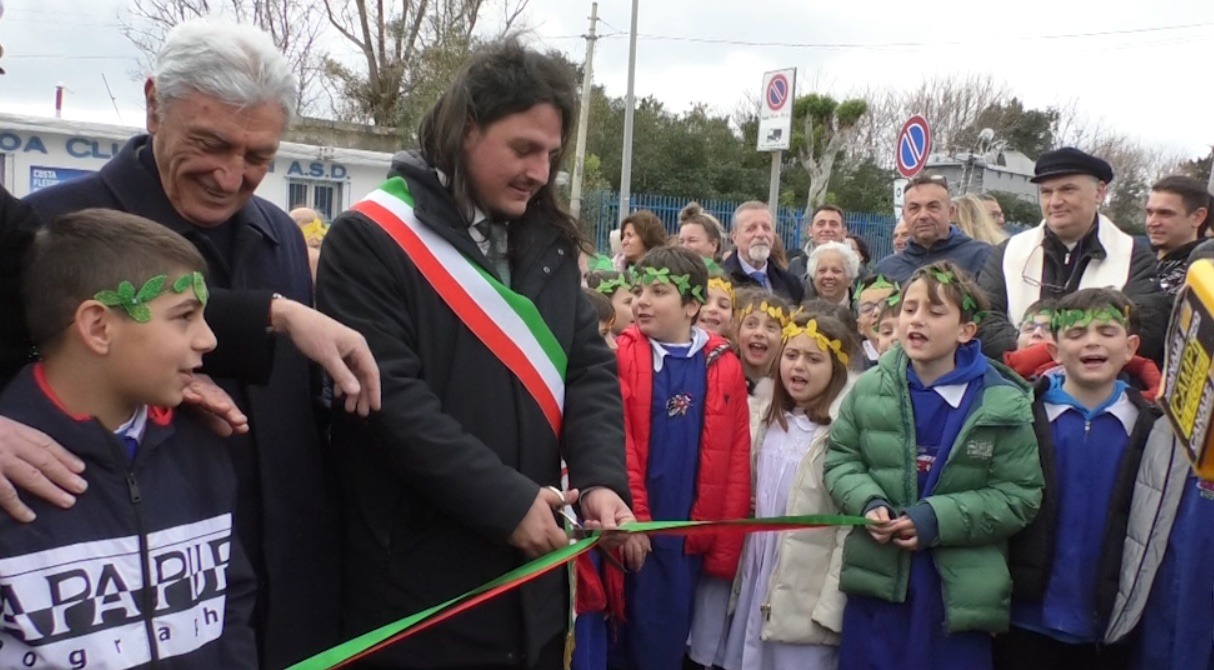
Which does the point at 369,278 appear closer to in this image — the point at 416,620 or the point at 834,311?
the point at 416,620

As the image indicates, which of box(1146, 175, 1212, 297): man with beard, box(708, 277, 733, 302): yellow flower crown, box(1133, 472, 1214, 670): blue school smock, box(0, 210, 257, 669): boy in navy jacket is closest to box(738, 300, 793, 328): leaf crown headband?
box(708, 277, 733, 302): yellow flower crown

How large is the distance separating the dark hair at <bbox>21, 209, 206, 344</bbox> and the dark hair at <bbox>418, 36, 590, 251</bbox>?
2.50ft

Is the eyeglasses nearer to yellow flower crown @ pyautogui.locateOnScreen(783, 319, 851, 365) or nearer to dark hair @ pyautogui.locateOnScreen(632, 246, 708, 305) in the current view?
yellow flower crown @ pyautogui.locateOnScreen(783, 319, 851, 365)

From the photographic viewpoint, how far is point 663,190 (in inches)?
1219

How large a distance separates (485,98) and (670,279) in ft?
6.88

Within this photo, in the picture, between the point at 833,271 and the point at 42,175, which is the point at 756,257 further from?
the point at 42,175

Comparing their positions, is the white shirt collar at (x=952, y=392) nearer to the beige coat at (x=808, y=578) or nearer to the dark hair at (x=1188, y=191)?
the beige coat at (x=808, y=578)

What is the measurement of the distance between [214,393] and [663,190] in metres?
29.3

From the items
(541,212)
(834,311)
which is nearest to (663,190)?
(834,311)

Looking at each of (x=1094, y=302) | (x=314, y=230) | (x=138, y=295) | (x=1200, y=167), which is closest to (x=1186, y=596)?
(x=1094, y=302)

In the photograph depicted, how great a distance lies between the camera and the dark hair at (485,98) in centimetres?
246

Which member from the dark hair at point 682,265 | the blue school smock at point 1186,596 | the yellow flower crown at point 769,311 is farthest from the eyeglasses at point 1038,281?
the dark hair at point 682,265

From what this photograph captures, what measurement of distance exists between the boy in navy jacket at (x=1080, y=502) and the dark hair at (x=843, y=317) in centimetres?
82

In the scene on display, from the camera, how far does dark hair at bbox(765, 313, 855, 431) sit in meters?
4.32
